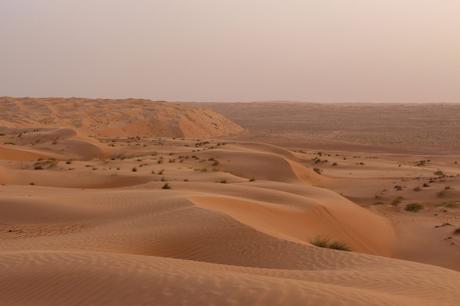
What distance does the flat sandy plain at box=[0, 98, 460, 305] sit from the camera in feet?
21.0

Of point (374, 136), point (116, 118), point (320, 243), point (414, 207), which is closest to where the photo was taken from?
point (320, 243)

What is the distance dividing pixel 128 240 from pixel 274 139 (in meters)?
41.8

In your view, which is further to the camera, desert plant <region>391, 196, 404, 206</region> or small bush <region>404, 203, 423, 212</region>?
desert plant <region>391, 196, 404, 206</region>

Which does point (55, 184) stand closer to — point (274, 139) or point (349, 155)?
point (349, 155)

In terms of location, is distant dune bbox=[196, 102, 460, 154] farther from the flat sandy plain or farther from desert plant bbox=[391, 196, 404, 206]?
desert plant bbox=[391, 196, 404, 206]

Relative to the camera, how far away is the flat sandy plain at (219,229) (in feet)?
21.0

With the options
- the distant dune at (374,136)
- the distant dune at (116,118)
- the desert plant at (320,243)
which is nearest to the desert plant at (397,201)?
the desert plant at (320,243)

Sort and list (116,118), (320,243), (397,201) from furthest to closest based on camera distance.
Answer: (116,118), (397,201), (320,243)

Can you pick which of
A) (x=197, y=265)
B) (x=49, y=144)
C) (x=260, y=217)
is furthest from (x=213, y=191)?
(x=49, y=144)

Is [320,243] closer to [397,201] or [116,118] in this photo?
[397,201]

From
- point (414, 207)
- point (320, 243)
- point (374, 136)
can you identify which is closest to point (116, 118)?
point (374, 136)

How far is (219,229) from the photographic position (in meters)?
11.3

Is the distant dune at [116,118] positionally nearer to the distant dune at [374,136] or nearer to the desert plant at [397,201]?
the distant dune at [374,136]

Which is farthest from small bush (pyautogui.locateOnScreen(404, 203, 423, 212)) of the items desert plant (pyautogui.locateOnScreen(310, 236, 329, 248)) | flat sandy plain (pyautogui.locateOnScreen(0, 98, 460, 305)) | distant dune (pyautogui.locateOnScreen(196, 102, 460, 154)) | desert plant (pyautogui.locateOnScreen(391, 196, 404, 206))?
distant dune (pyautogui.locateOnScreen(196, 102, 460, 154))
